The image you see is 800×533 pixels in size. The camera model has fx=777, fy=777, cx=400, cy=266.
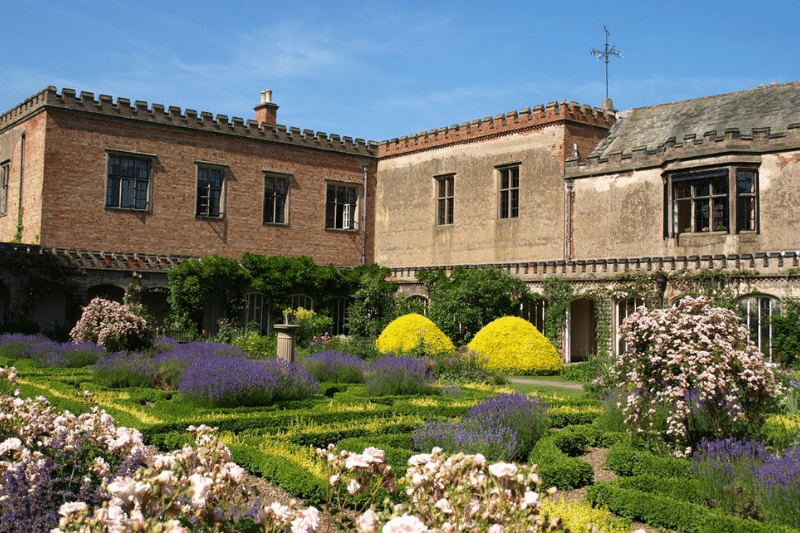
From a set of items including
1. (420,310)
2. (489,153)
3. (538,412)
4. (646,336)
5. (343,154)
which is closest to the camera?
(646,336)

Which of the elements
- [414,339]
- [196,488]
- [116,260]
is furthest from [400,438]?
[116,260]

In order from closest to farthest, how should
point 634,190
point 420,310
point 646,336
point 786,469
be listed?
point 786,469 < point 646,336 < point 634,190 < point 420,310

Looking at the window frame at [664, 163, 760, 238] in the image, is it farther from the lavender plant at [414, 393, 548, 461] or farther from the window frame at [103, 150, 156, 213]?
the window frame at [103, 150, 156, 213]

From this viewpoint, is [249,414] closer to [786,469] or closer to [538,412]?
[538,412]

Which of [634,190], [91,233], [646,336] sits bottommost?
[646,336]

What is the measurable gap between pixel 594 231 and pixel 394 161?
867 cm

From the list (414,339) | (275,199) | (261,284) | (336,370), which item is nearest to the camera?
(336,370)

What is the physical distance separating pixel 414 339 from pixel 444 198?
9.97m

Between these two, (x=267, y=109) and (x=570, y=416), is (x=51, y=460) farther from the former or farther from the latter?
(x=267, y=109)

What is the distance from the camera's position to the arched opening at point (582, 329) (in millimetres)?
21953

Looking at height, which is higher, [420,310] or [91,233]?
[91,233]

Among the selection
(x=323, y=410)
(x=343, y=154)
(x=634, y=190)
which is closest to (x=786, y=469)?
(x=323, y=410)

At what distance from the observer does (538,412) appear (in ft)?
27.2

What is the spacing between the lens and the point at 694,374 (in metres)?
7.21
